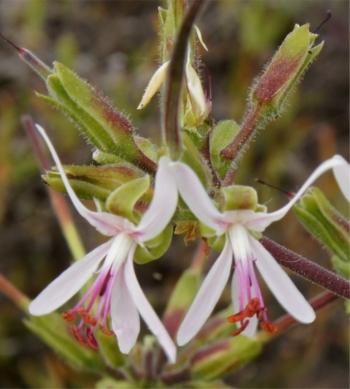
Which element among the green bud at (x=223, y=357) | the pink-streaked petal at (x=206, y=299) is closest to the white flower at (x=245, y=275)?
the pink-streaked petal at (x=206, y=299)

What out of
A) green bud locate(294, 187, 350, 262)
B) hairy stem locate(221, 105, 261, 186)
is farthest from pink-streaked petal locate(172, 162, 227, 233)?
green bud locate(294, 187, 350, 262)

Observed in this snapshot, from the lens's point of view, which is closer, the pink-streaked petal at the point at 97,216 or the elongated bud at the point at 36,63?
the pink-streaked petal at the point at 97,216

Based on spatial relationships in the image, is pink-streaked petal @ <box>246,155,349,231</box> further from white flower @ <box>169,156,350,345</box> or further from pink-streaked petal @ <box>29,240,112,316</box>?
pink-streaked petal @ <box>29,240,112,316</box>

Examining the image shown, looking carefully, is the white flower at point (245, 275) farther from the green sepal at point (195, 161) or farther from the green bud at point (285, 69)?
the green bud at point (285, 69)

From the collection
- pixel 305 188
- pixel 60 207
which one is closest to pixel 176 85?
pixel 305 188

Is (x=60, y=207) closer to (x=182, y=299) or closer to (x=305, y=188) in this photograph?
(x=182, y=299)

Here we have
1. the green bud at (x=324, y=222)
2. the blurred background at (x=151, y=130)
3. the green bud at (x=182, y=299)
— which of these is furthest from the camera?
the blurred background at (x=151, y=130)

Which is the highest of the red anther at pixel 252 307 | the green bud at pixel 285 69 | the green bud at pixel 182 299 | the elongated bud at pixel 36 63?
the elongated bud at pixel 36 63

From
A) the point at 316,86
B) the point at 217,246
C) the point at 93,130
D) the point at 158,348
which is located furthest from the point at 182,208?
the point at 316,86
